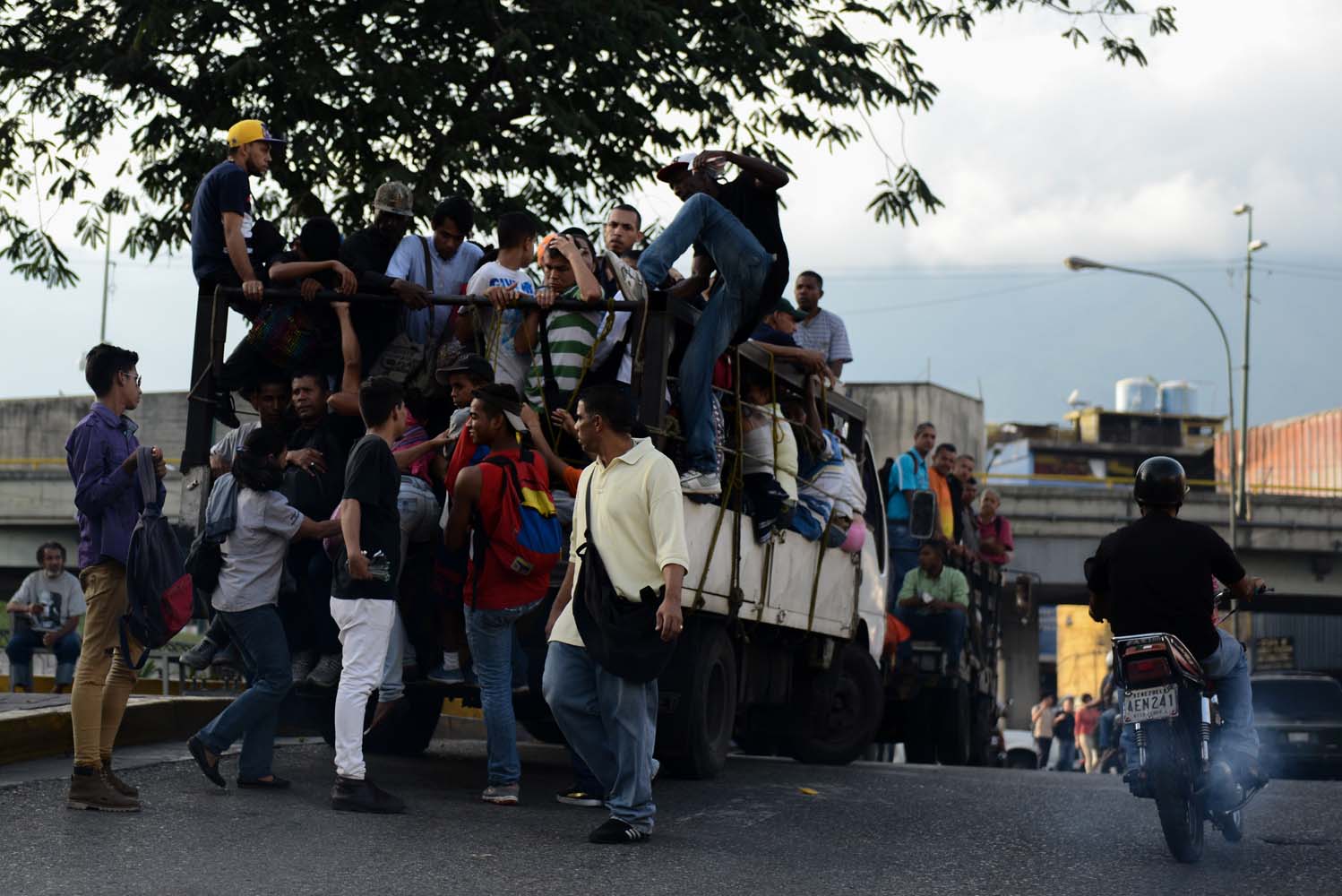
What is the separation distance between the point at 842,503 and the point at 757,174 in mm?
2887

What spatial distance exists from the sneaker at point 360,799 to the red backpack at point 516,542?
36.1 inches

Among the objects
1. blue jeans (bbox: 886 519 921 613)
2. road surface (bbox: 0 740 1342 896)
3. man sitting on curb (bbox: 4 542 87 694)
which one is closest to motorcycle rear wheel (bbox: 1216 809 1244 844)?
road surface (bbox: 0 740 1342 896)

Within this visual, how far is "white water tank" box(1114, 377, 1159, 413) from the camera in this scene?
99562 mm

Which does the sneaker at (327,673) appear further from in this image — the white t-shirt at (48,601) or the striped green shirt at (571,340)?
the white t-shirt at (48,601)

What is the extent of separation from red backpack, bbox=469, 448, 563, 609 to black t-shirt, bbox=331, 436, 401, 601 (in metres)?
0.38

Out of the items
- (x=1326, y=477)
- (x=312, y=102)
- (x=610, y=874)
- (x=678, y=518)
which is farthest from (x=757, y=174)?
(x=1326, y=477)

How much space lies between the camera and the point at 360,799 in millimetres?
8148

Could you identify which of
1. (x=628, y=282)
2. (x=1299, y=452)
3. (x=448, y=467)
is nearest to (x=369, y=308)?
(x=448, y=467)

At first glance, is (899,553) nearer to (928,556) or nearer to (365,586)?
(928,556)

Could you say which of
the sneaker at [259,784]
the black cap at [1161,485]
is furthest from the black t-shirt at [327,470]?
the black cap at [1161,485]

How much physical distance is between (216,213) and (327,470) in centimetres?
145

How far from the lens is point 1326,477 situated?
218 ft

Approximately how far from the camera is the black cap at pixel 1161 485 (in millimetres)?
8078

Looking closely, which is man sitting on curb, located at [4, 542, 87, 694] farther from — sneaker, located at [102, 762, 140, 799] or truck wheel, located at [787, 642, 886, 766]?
sneaker, located at [102, 762, 140, 799]
